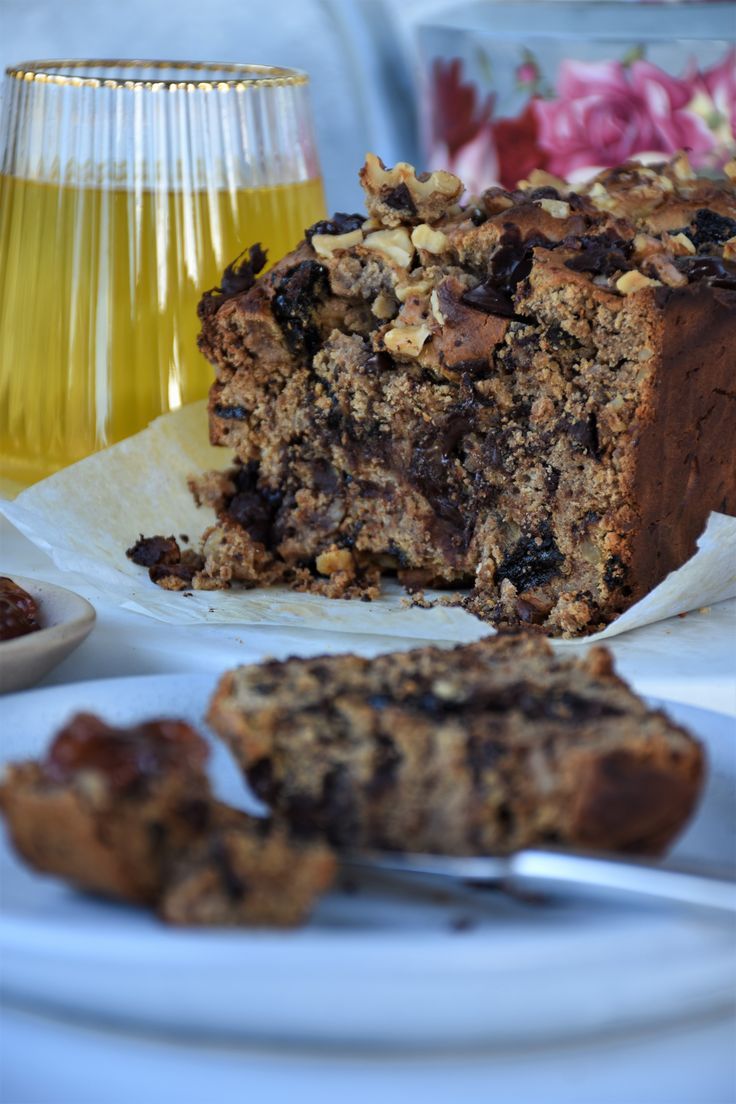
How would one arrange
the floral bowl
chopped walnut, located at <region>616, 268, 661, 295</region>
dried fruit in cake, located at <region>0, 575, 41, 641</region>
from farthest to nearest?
the floral bowl, chopped walnut, located at <region>616, 268, 661, 295</region>, dried fruit in cake, located at <region>0, 575, 41, 641</region>

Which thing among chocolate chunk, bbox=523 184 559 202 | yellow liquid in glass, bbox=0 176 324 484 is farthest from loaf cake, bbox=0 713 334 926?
yellow liquid in glass, bbox=0 176 324 484

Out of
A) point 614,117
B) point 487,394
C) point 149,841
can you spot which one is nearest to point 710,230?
point 487,394

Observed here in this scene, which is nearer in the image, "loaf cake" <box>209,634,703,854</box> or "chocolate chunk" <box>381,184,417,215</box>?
"loaf cake" <box>209,634,703,854</box>

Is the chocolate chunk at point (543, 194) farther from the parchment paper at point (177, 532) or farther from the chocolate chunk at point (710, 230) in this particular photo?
the parchment paper at point (177, 532)

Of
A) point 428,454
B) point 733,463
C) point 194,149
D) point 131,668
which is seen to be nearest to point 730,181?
point 733,463

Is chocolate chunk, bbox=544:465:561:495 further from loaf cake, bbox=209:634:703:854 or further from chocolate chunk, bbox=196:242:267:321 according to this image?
loaf cake, bbox=209:634:703:854

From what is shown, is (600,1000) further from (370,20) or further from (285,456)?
(370,20)

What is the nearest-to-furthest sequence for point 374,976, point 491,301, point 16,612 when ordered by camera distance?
point 374,976 < point 16,612 < point 491,301

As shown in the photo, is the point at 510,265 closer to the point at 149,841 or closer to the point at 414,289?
the point at 414,289
